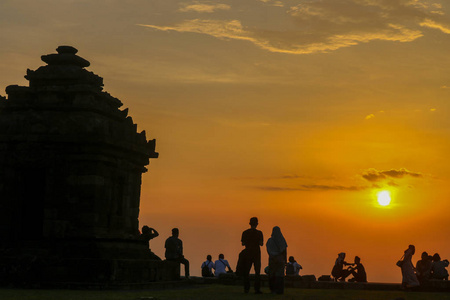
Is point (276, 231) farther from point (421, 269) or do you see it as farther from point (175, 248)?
point (421, 269)

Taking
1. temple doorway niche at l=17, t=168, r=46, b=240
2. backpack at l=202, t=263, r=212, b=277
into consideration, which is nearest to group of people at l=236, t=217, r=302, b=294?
temple doorway niche at l=17, t=168, r=46, b=240

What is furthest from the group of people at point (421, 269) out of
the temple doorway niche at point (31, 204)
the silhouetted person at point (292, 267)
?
the temple doorway niche at point (31, 204)

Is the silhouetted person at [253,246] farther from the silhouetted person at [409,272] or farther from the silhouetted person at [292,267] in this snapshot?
the silhouetted person at [292,267]

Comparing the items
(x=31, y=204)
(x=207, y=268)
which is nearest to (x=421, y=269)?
(x=207, y=268)

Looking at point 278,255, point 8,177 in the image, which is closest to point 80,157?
point 8,177

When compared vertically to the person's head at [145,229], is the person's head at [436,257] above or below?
below

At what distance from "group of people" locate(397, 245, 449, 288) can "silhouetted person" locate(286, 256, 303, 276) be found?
6.18 m

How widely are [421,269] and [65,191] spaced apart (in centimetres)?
1390

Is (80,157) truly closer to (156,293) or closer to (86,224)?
(86,224)

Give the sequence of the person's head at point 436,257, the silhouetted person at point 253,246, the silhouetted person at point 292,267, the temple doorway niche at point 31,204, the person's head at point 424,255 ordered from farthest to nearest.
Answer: the silhouetted person at point 292,267 < the person's head at point 436,257 < the person's head at point 424,255 < the temple doorway niche at point 31,204 < the silhouetted person at point 253,246

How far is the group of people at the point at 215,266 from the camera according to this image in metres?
36.3

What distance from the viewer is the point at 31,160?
28.0m

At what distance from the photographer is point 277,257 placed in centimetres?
2503

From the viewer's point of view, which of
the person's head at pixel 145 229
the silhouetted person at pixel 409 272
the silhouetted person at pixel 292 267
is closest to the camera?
the silhouetted person at pixel 409 272
